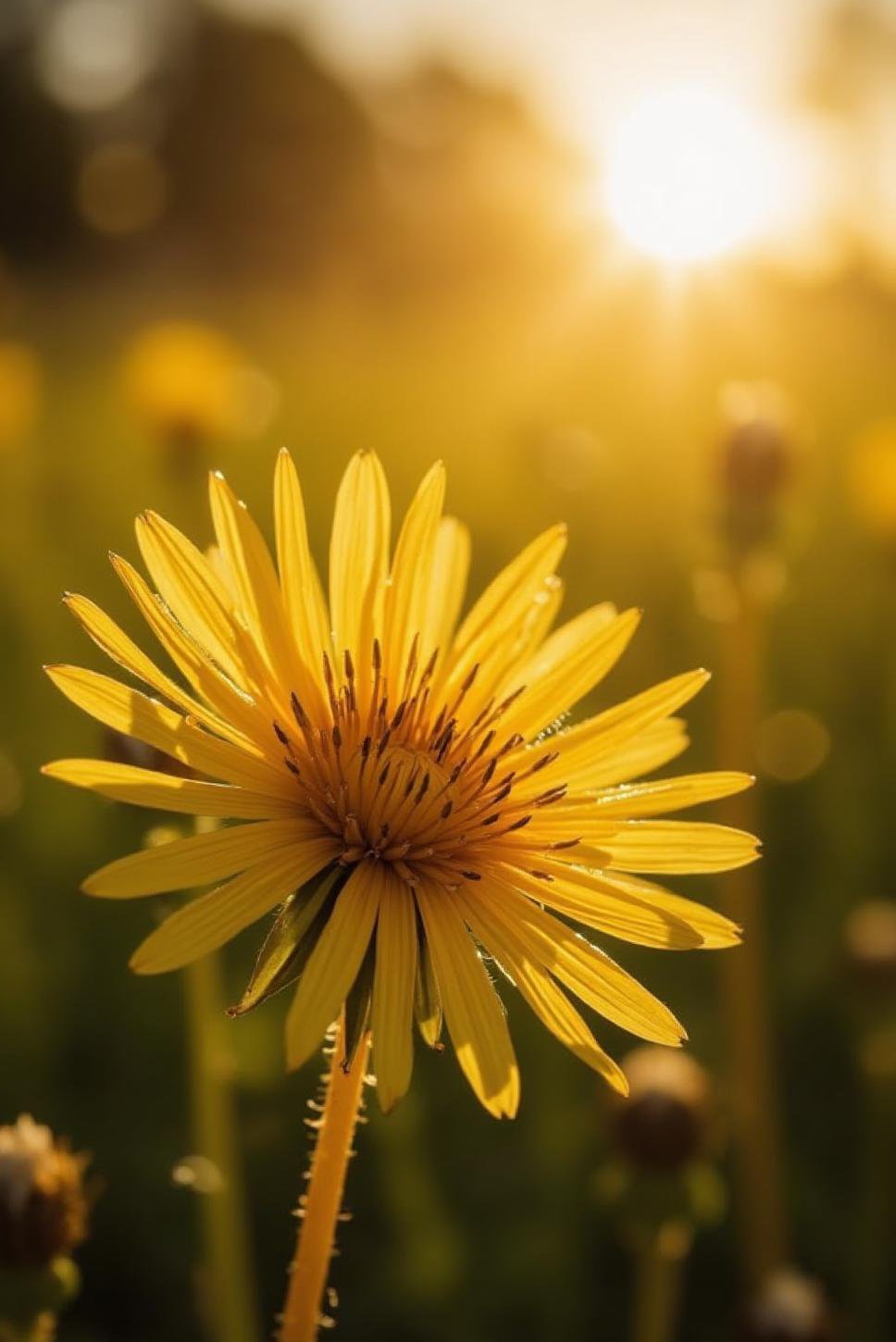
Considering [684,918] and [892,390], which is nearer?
[684,918]

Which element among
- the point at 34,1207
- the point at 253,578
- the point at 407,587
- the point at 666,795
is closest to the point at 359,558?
the point at 407,587

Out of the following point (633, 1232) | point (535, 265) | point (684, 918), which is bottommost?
point (633, 1232)

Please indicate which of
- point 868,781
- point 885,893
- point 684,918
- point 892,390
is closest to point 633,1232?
point 684,918

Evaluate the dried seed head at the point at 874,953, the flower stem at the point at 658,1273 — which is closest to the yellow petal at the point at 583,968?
the flower stem at the point at 658,1273

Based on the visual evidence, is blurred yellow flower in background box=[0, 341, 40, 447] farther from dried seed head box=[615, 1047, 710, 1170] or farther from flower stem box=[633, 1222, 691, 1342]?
flower stem box=[633, 1222, 691, 1342]

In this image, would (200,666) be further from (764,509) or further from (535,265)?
(535,265)

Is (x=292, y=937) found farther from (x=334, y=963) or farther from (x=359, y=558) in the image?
(x=359, y=558)

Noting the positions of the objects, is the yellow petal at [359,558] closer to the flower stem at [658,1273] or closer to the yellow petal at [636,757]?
the yellow petal at [636,757]
